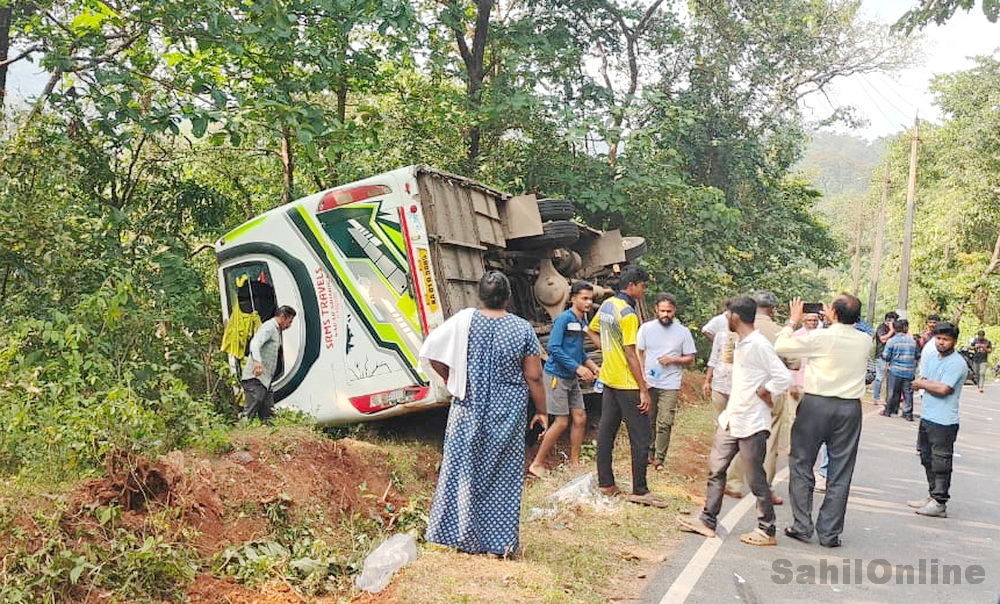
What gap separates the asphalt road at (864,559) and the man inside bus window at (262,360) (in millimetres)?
4188

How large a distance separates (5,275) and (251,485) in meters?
3.06

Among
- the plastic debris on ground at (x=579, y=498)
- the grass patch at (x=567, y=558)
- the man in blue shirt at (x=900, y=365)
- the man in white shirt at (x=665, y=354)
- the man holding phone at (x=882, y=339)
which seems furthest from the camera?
the man holding phone at (x=882, y=339)

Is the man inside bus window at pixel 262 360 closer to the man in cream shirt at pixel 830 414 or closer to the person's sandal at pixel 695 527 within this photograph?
the person's sandal at pixel 695 527

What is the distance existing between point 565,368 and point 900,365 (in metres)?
8.44

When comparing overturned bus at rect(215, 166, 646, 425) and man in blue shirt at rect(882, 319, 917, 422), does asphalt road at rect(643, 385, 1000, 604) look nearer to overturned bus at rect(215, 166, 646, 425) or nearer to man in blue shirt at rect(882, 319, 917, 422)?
overturned bus at rect(215, 166, 646, 425)

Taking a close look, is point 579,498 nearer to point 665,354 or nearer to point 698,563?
point 698,563

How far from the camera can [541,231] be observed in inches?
372

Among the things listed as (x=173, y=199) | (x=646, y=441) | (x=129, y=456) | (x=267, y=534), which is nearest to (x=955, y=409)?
(x=646, y=441)

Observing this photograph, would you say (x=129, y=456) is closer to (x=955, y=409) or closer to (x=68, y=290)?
(x=68, y=290)

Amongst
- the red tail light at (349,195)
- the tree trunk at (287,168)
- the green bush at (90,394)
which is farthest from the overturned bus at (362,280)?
the tree trunk at (287,168)

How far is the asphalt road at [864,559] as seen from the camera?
510 centimetres

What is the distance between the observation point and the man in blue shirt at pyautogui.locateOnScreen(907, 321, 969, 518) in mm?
7246

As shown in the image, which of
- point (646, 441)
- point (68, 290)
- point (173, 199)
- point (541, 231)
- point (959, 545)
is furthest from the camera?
point (173, 199)

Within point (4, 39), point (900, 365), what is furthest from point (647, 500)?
point (900, 365)
